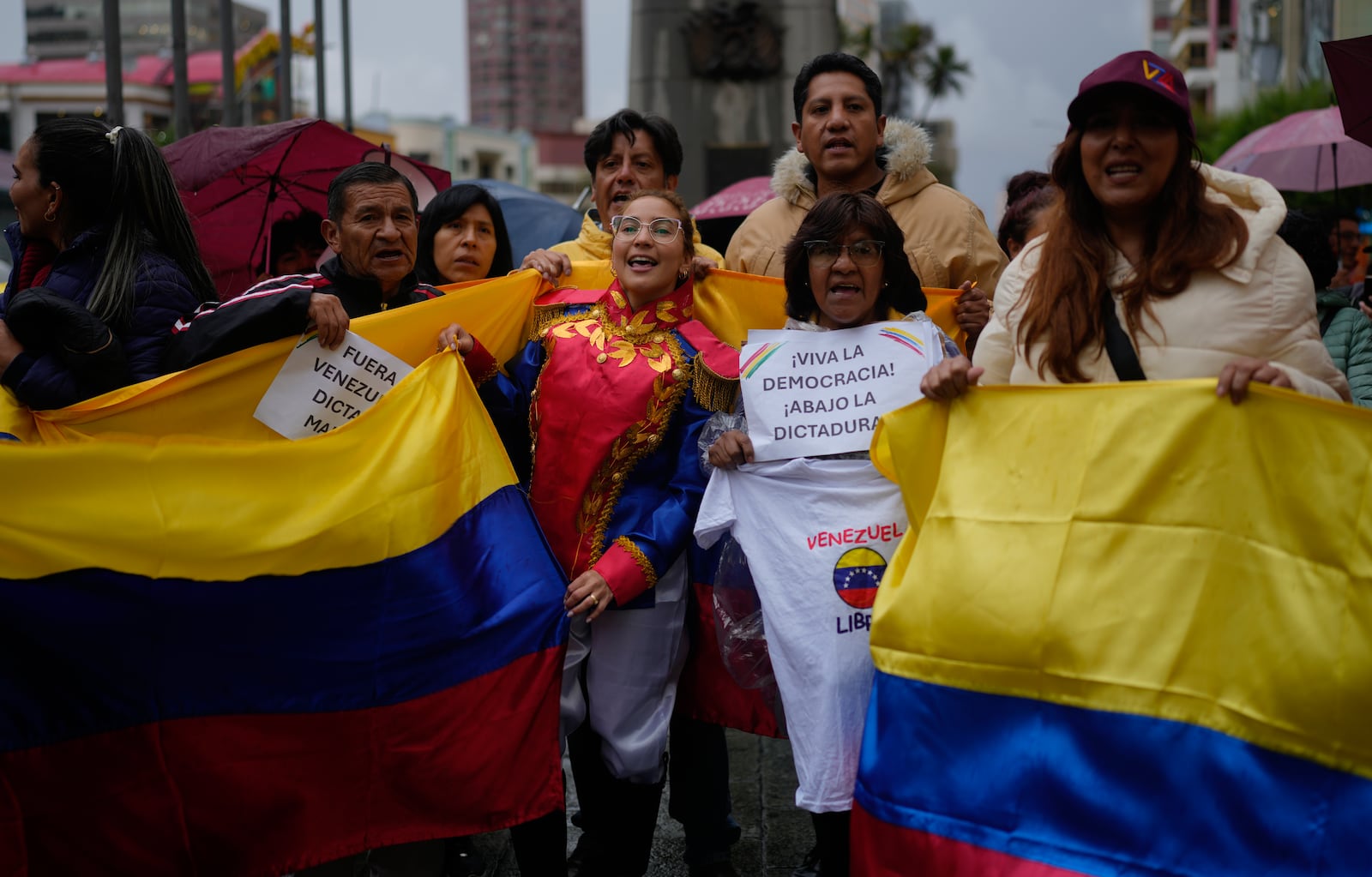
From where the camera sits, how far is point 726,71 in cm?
1310

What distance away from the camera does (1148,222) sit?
3.22 metres

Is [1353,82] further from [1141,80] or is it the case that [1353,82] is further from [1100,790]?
[1100,790]

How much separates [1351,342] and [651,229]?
2.99m

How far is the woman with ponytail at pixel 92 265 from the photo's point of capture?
346 cm

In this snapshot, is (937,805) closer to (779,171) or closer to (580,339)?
(580,339)

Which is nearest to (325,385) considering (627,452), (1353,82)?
(627,452)

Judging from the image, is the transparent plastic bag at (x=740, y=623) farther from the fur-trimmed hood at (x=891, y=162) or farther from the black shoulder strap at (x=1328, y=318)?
the black shoulder strap at (x=1328, y=318)

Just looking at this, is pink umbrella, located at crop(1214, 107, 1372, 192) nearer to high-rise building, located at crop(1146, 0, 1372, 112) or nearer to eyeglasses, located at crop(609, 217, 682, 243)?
high-rise building, located at crop(1146, 0, 1372, 112)

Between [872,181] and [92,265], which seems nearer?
[92,265]

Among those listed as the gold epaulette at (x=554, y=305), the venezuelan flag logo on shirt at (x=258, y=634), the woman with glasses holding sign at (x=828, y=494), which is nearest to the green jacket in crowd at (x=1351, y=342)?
the woman with glasses holding sign at (x=828, y=494)

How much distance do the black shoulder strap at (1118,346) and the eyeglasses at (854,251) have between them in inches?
29.1

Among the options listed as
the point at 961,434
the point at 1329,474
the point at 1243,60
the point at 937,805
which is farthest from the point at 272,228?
the point at 1243,60

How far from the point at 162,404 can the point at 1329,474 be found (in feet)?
9.69

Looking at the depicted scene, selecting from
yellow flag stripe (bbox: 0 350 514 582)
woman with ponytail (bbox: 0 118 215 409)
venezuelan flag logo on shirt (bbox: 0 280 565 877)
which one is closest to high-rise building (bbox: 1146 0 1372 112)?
yellow flag stripe (bbox: 0 350 514 582)
